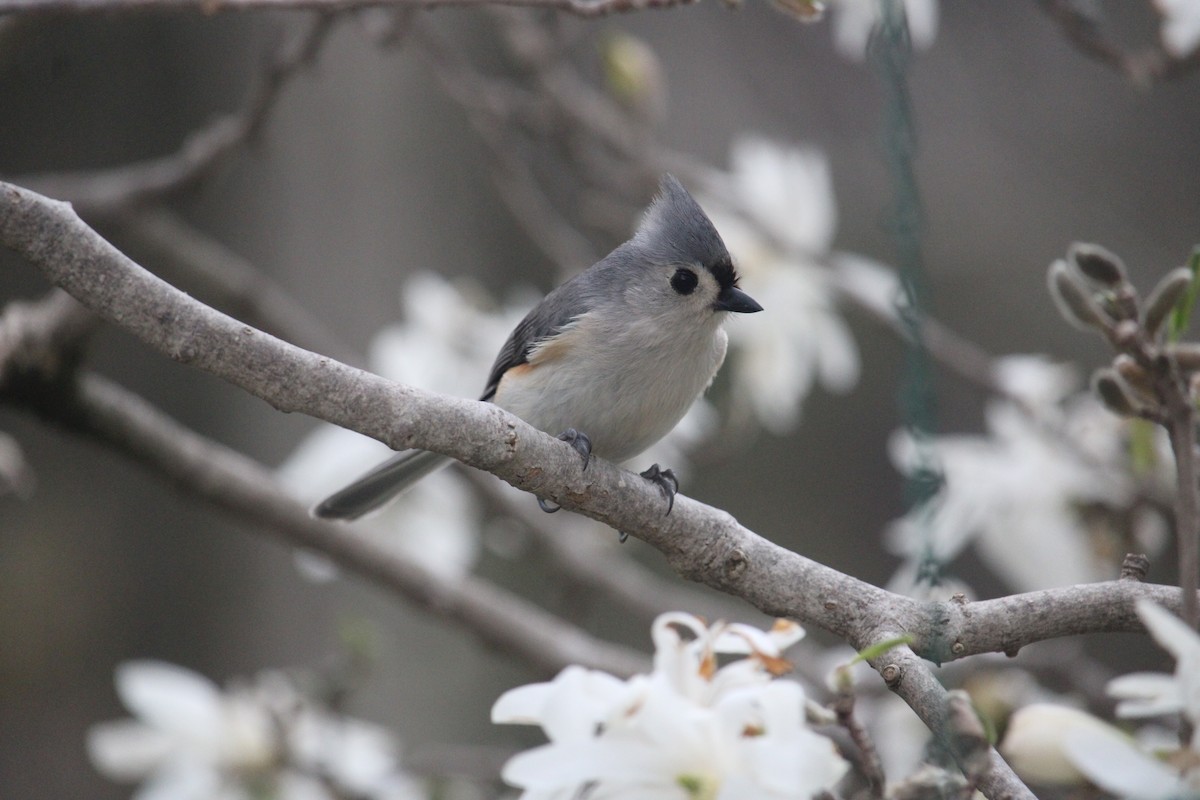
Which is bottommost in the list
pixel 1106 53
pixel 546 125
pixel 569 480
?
pixel 569 480

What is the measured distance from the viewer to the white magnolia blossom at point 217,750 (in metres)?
1.46

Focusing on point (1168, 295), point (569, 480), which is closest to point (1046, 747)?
point (1168, 295)

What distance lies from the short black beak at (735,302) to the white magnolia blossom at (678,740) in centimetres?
69

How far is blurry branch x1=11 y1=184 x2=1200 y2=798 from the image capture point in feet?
2.76

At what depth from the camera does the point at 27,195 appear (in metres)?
0.83

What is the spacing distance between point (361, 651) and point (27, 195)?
0.90 meters

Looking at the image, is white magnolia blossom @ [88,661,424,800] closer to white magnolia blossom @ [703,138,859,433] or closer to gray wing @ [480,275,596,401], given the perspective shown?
gray wing @ [480,275,596,401]

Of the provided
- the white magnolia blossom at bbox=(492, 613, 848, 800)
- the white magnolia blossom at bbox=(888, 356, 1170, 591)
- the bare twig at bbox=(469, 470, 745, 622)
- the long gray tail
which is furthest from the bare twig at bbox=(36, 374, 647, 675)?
the white magnolia blossom at bbox=(492, 613, 848, 800)

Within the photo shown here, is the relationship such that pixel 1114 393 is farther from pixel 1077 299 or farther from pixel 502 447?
pixel 502 447

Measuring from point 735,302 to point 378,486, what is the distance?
1.71 ft

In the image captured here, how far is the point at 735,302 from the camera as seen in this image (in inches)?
54.9

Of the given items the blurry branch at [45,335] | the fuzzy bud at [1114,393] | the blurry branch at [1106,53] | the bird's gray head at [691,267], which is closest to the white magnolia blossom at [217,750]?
the blurry branch at [45,335]

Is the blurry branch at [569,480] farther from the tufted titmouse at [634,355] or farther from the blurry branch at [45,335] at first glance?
the blurry branch at [45,335]

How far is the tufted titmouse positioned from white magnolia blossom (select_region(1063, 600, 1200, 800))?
78cm
